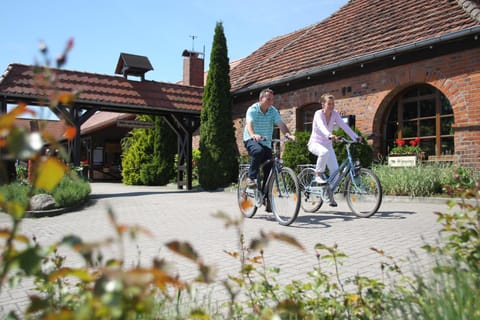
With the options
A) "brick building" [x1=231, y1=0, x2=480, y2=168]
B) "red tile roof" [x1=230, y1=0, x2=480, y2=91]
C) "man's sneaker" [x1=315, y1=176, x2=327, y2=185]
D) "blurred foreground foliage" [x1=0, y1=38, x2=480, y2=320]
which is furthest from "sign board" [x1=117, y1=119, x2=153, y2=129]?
"blurred foreground foliage" [x1=0, y1=38, x2=480, y2=320]

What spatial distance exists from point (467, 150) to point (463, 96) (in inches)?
48.6

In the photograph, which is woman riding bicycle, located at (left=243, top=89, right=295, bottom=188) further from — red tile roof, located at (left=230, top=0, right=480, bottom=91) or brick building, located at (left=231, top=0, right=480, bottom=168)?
red tile roof, located at (left=230, top=0, right=480, bottom=91)

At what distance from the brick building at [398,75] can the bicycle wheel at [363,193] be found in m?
4.34

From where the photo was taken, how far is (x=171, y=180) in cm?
1898

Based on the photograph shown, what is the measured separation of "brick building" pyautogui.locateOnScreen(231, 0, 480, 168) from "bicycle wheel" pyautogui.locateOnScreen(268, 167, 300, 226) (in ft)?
17.5

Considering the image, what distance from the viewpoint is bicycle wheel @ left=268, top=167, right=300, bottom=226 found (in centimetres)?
594

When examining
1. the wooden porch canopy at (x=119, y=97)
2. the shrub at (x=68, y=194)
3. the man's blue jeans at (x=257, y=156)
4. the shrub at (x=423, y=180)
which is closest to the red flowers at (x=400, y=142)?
the shrub at (x=423, y=180)

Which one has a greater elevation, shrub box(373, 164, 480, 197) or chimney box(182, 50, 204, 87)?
chimney box(182, 50, 204, 87)

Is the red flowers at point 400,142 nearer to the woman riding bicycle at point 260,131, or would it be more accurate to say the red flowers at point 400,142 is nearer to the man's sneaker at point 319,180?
the man's sneaker at point 319,180

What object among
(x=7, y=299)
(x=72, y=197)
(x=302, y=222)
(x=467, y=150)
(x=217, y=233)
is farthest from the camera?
(x=467, y=150)

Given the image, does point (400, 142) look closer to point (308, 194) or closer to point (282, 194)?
point (308, 194)

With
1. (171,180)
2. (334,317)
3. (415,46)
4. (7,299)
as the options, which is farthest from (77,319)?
(171,180)

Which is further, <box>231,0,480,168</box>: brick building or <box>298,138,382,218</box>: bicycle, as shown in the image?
<box>231,0,480,168</box>: brick building

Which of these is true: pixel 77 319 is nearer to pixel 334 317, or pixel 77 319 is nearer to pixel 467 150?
pixel 334 317
